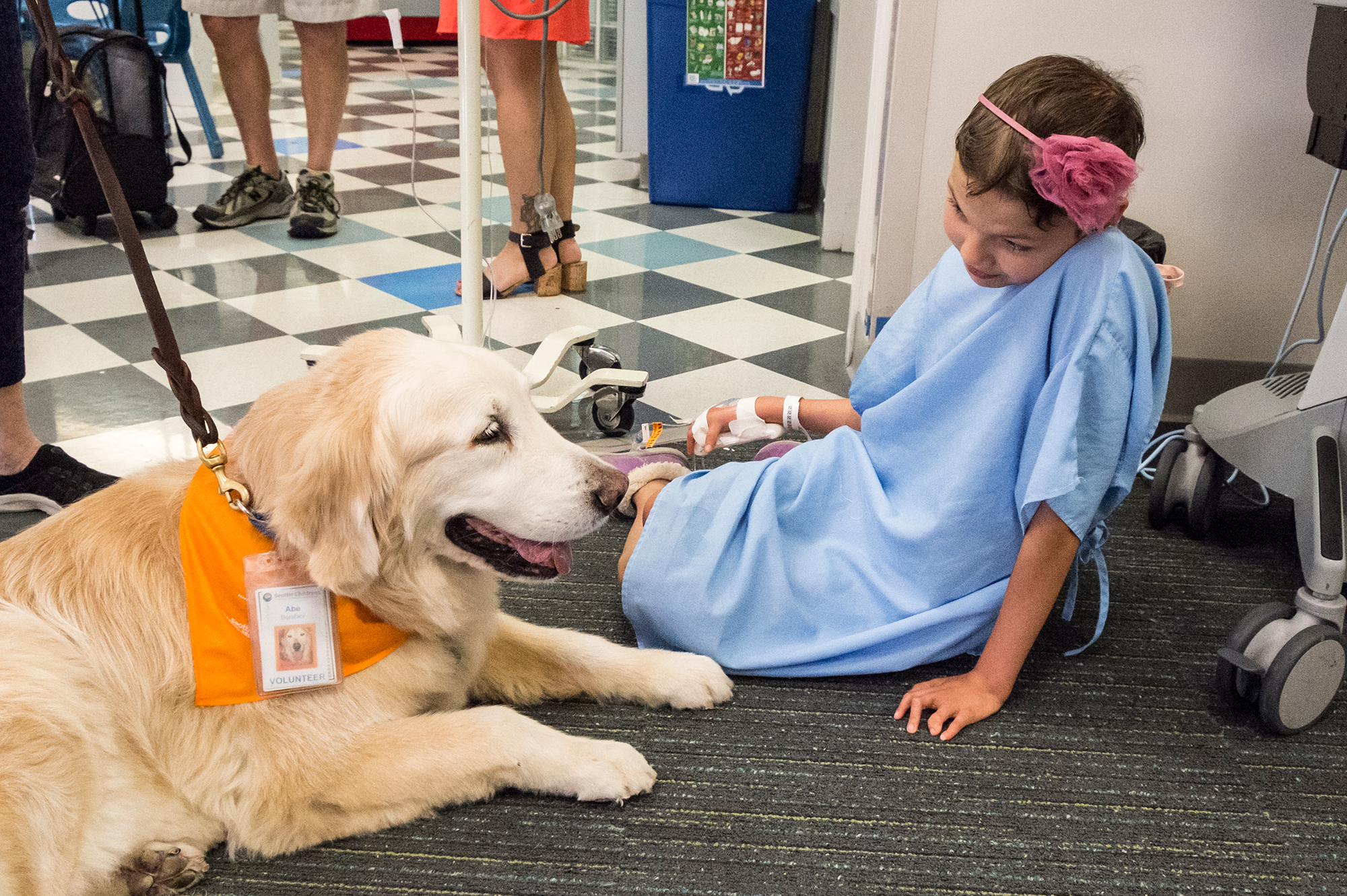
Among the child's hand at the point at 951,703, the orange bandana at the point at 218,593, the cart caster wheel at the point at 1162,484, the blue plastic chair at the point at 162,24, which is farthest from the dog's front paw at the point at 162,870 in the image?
the blue plastic chair at the point at 162,24

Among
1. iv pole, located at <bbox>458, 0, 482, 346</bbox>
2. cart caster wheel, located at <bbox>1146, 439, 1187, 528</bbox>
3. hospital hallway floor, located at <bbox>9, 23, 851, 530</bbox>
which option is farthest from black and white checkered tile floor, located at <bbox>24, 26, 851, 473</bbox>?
cart caster wheel, located at <bbox>1146, 439, 1187, 528</bbox>

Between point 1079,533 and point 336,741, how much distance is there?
32.7 inches

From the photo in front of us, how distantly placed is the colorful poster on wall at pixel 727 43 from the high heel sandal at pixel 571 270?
1.10m

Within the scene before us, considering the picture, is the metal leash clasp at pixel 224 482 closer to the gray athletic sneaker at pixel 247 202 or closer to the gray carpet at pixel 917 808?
the gray carpet at pixel 917 808

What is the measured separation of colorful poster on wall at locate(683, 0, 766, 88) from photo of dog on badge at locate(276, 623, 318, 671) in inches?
121

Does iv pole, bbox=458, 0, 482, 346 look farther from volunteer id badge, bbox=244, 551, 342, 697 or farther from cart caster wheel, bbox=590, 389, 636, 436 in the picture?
volunteer id badge, bbox=244, 551, 342, 697

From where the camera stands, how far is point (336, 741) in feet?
3.30

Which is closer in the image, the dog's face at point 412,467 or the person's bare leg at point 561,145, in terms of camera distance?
the dog's face at point 412,467

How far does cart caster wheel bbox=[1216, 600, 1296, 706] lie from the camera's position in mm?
1231

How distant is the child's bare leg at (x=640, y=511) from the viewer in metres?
1.42

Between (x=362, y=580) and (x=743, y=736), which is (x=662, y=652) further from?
(x=362, y=580)

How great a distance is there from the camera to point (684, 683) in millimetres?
1251

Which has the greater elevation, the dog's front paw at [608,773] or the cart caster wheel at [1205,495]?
the cart caster wheel at [1205,495]

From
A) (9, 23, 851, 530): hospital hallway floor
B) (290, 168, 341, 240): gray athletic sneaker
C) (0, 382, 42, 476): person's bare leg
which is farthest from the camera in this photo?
(290, 168, 341, 240): gray athletic sneaker
